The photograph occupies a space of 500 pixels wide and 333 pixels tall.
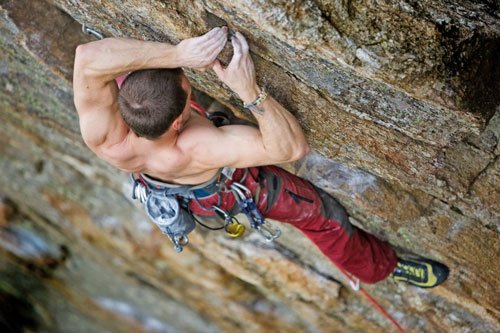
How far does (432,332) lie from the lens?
16.4 ft

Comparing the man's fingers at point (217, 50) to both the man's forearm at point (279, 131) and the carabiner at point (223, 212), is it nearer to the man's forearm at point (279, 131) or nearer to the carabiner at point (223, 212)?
the man's forearm at point (279, 131)

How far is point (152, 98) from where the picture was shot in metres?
2.86

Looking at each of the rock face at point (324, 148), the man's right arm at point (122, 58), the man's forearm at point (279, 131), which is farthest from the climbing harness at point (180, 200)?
the man's right arm at point (122, 58)

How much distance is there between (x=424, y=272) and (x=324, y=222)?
2.79 feet

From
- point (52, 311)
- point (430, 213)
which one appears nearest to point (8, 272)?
point (52, 311)

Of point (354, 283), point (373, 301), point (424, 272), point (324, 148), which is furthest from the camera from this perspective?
point (373, 301)

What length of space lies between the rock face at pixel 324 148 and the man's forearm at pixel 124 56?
26 centimetres

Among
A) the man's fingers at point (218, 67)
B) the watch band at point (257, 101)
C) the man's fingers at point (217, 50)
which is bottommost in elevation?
the watch band at point (257, 101)

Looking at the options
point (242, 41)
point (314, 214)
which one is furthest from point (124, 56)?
point (314, 214)

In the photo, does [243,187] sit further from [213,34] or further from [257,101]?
[213,34]

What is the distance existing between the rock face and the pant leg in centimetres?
10

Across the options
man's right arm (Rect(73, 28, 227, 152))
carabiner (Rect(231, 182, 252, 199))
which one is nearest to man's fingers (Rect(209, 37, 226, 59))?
man's right arm (Rect(73, 28, 227, 152))

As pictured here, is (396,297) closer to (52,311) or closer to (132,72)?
(132,72)

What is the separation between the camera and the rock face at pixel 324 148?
8.86 feet
